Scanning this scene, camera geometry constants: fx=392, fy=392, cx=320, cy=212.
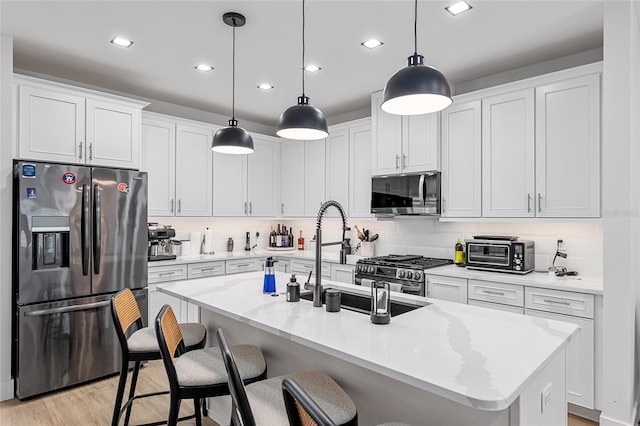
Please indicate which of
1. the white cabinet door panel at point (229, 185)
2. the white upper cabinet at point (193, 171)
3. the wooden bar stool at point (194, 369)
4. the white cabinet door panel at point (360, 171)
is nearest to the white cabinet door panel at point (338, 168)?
the white cabinet door panel at point (360, 171)

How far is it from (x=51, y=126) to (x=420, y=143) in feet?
10.8

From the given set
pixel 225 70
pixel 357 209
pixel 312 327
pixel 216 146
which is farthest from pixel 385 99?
pixel 357 209

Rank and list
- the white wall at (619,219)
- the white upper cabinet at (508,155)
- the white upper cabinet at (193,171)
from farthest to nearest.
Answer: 1. the white upper cabinet at (193,171)
2. the white upper cabinet at (508,155)
3. the white wall at (619,219)

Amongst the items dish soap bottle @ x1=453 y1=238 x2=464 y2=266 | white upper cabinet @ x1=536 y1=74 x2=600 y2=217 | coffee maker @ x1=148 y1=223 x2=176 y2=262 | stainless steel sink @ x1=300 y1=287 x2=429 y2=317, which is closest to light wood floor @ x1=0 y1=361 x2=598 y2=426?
stainless steel sink @ x1=300 y1=287 x2=429 y2=317

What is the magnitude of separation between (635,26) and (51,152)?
Result: 14.6 ft

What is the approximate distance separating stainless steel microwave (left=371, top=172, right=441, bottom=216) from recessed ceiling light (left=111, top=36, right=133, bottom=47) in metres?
2.59

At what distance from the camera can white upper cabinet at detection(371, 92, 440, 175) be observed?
151 inches

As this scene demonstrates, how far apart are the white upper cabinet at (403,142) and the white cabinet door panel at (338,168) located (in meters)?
0.52

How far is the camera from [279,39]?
118 inches

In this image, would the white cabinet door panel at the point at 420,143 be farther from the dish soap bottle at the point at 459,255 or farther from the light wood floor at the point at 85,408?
the light wood floor at the point at 85,408

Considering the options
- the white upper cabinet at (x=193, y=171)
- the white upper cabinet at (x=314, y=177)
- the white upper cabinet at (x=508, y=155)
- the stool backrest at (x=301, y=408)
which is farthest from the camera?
the white upper cabinet at (x=314, y=177)

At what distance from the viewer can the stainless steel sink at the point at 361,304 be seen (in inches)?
84.7

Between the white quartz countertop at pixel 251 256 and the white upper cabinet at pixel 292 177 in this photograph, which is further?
the white upper cabinet at pixel 292 177

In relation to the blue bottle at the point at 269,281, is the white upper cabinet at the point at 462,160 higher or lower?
higher
